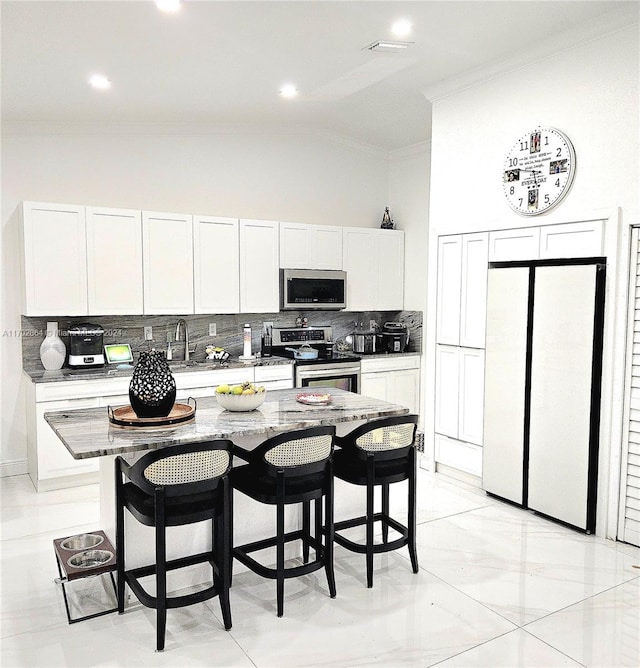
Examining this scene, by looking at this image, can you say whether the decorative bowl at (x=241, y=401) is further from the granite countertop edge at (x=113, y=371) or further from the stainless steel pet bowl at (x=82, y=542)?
the granite countertop edge at (x=113, y=371)

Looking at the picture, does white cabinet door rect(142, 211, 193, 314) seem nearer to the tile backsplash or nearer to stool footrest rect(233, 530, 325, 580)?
the tile backsplash

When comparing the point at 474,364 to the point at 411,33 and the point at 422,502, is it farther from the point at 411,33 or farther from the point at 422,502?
the point at 411,33

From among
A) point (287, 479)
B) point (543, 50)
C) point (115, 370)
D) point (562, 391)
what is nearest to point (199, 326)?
point (115, 370)

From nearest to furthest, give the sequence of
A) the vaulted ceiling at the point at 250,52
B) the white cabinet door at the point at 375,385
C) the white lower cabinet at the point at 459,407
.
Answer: the vaulted ceiling at the point at 250,52 < the white lower cabinet at the point at 459,407 < the white cabinet door at the point at 375,385

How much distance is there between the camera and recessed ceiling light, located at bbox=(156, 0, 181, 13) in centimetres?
326

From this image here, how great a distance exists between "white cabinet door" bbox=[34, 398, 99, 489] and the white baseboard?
18.8 inches

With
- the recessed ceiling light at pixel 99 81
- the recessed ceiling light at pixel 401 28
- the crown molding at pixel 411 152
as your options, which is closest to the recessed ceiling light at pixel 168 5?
the recessed ceiling light at pixel 99 81

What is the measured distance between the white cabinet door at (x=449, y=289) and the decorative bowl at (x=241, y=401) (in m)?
2.26

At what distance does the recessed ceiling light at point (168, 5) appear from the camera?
3262 mm

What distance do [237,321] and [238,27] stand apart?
10.5 feet

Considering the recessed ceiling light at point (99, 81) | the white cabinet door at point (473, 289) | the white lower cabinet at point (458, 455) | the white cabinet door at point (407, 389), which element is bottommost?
the white lower cabinet at point (458, 455)

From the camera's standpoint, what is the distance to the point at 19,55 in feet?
12.7

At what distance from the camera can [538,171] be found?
433 cm

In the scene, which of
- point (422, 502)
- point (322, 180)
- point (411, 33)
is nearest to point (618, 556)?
point (422, 502)
